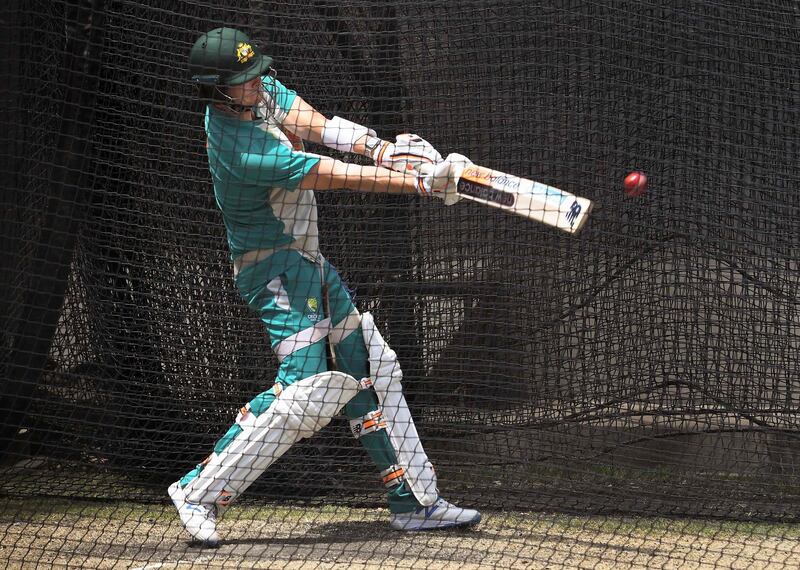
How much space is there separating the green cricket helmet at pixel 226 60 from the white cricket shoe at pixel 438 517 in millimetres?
1805

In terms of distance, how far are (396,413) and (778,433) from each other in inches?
68.7

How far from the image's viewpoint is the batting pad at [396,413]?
446cm

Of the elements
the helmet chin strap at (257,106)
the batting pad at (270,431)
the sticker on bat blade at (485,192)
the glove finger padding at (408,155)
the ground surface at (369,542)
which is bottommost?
the ground surface at (369,542)

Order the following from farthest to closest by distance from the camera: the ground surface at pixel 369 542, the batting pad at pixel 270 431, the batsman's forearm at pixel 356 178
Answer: the batting pad at pixel 270 431
the ground surface at pixel 369 542
the batsman's forearm at pixel 356 178

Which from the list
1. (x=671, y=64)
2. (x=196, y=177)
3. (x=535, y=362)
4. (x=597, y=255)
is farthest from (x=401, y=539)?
(x=671, y=64)

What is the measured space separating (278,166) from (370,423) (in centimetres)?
113

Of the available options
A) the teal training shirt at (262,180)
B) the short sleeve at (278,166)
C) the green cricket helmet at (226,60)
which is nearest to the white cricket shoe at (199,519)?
the teal training shirt at (262,180)

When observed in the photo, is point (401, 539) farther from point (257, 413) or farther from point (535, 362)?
point (535, 362)

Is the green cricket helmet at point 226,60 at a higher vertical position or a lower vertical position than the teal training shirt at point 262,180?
higher

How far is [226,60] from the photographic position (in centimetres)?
402

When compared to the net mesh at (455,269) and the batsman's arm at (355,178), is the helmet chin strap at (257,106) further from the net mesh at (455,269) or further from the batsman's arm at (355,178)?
the net mesh at (455,269)

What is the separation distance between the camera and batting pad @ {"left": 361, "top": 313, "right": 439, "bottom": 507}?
446 centimetres

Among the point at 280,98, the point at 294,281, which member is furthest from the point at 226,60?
the point at 294,281

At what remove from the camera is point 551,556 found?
4207mm
